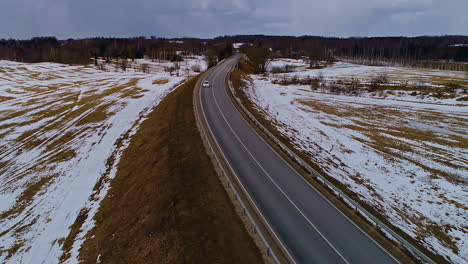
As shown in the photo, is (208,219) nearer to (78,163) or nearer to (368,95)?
(78,163)

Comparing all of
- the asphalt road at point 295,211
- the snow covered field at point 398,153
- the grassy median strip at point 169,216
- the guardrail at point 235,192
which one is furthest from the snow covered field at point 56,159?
the snow covered field at point 398,153

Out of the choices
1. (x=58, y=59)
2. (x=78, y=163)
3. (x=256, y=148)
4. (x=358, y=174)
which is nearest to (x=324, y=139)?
(x=358, y=174)

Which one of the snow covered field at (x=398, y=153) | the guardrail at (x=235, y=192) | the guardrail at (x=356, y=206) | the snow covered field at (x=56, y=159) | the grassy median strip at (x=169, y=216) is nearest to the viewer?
the guardrail at (x=235, y=192)

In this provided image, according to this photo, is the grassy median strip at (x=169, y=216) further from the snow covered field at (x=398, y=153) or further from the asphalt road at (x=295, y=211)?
the snow covered field at (x=398, y=153)

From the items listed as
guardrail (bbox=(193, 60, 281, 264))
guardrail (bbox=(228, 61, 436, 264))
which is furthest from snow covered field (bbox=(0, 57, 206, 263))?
guardrail (bbox=(228, 61, 436, 264))

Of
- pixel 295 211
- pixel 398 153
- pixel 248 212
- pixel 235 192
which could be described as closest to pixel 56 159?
pixel 235 192

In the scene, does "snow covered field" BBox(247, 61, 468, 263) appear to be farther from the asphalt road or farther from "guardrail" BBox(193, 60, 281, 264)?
"guardrail" BBox(193, 60, 281, 264)
